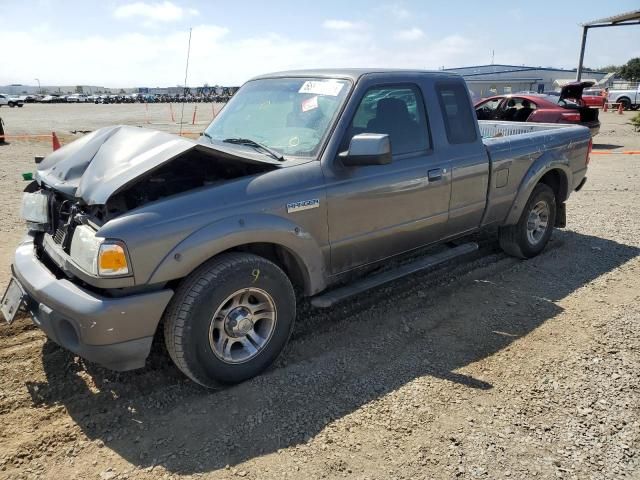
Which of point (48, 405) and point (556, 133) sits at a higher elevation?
point (556, 133)

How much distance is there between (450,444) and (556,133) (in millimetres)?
3996

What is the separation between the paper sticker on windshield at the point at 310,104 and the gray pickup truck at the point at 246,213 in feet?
0.06

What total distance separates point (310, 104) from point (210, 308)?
1718 millimetres

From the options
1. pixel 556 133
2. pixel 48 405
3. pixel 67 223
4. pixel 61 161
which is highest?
pixel 556 133

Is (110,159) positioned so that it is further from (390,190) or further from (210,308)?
(390,190)

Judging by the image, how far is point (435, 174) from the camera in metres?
4.03

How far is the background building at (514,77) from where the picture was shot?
5556cm

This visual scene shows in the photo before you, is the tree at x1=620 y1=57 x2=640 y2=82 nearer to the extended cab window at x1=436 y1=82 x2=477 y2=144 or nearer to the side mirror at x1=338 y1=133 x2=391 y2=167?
the extended cab window at x1=436 y1=82 x2=477 y2=144

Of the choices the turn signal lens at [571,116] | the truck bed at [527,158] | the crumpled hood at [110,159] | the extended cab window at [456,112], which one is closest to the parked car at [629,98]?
the turn signal lens at [571,116]

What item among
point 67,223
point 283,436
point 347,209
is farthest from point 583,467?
point 67,223

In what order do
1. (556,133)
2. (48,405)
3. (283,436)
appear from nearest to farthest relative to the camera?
(283,436), (48,405), (556,133)

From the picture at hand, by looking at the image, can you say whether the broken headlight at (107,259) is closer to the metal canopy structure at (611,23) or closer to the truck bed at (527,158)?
the truck bed at (527,158)

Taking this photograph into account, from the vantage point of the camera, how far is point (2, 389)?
10.1 ft

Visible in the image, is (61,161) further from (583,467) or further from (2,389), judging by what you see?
(583,467)
